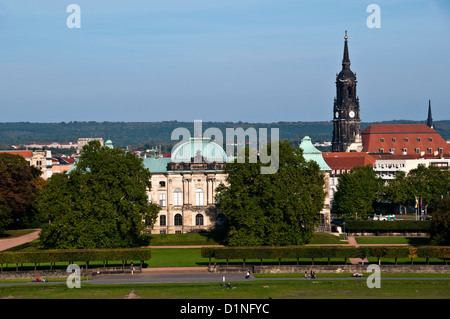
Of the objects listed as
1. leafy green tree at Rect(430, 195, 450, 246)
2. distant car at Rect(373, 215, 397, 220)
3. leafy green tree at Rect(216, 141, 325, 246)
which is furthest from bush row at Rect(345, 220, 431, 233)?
leafy green tree at Rect(430, 195, 450, 246)

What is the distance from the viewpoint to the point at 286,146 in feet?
392

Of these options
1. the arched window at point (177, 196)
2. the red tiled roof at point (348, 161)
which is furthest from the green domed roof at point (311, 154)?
the red tiled roof at point (348, 161)

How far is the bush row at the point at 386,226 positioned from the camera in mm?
131500

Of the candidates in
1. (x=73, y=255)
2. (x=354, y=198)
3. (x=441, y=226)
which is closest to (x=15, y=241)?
(x=73, y=255)

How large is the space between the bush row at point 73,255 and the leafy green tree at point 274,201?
55.6 feet

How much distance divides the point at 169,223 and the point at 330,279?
45.5m

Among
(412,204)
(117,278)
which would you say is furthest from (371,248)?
(412,204)

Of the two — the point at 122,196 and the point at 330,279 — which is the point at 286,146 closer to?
the point at 122,196

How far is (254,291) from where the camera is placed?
84.4 m

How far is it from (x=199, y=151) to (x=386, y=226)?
1178 inches

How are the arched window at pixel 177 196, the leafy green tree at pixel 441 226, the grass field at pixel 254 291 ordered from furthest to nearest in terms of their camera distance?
the arched window at pixel 177 196 < the leafy green tree at pixel 441 226 < the grass field at pixel 254 291

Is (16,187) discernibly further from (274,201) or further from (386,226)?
(386,226)

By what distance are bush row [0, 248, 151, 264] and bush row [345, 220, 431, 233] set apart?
1724 inches

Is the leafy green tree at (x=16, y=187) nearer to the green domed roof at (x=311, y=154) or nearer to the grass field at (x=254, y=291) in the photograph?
the green domed roof at (x=311, y=154)
